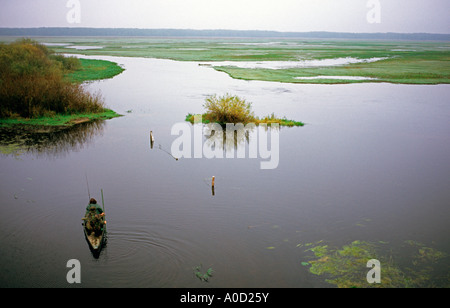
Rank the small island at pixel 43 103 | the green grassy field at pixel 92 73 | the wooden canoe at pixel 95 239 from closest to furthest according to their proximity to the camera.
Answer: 1. the wooden canoe at pixel 95 239
2. the small island at pixel 43 103
3. the green grassy field at pixel 92 73

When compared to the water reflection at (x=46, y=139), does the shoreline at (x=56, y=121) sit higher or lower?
higher

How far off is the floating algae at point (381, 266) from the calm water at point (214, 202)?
0.48 m

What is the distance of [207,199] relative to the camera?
58.9 ft

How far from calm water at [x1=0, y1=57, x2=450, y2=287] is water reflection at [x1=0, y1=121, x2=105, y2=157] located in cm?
18

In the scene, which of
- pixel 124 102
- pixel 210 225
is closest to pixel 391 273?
pixel 210 225

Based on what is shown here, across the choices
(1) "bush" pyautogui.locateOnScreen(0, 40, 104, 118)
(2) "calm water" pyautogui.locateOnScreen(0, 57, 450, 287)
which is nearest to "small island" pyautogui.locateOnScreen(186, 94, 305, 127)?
(2) "calm water" pyautogui.locateOnScreen(0, 57, 450, 287)

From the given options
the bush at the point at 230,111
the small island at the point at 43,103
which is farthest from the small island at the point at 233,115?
the small island at the point at 43,103

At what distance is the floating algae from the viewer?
11664 mm

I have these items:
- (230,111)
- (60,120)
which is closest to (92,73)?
(60,120)

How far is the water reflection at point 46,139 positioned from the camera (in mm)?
24402

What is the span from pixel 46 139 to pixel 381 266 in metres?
23.9

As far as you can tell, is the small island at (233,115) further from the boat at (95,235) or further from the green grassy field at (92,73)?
the green grassy field at (92,73)

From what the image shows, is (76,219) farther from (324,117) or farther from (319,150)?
(324,117)

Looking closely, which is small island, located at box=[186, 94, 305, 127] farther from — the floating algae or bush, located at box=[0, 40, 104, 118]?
the floating algae
